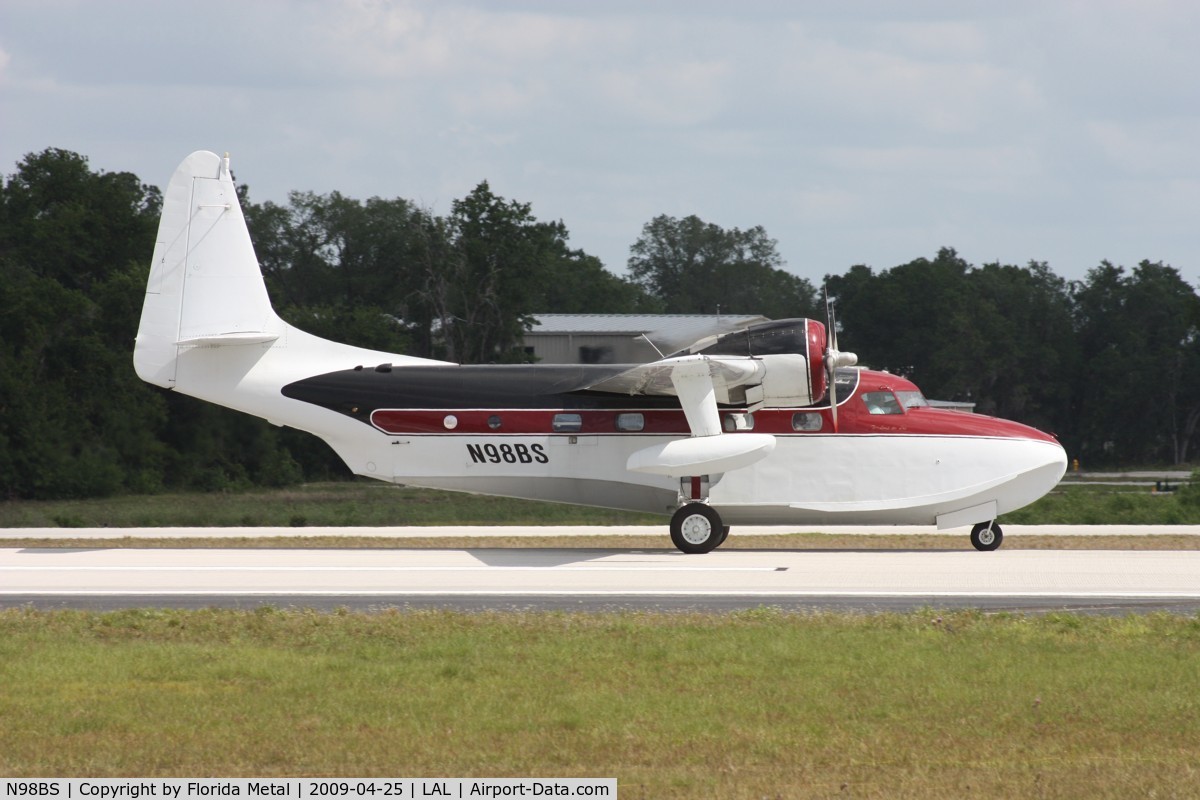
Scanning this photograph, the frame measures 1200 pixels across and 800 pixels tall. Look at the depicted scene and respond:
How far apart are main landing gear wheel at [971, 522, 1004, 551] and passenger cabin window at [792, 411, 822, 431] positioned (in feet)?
10.3

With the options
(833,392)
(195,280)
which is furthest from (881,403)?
(195,280)

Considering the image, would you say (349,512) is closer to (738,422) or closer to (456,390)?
(456,390)

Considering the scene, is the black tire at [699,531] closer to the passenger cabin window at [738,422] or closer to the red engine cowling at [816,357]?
the passenger cabin window at [738,422]

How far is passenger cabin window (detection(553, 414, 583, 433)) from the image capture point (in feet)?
67.2

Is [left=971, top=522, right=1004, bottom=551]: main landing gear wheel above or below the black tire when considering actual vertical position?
below

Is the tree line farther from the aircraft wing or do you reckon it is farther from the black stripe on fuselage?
the aircraft wing

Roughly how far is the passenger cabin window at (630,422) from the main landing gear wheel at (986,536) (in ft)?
18.6

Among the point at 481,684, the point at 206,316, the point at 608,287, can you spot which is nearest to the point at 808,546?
the point at 206,316

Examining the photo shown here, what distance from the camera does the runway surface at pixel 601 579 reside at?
14.4 m

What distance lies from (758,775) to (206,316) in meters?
15.4

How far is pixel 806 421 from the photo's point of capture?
66.2 ft

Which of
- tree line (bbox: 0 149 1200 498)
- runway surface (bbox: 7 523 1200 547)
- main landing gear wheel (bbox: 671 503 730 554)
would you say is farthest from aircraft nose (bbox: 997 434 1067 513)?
tree line (bbox: 0 149 1200 498)

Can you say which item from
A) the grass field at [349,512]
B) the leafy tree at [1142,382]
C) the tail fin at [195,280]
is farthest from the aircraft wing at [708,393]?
the leafy tree at [1142,382]
